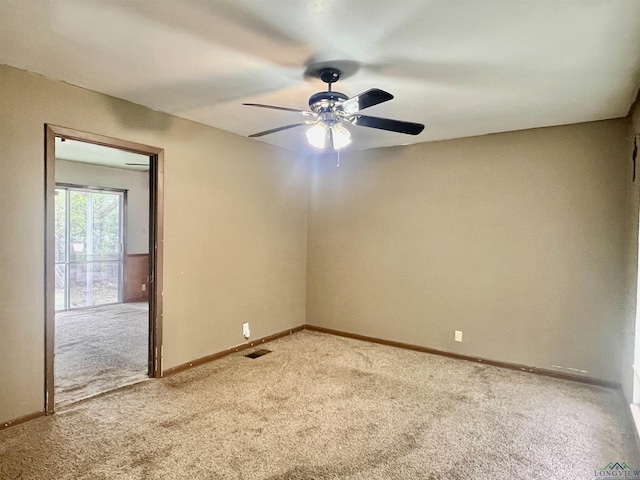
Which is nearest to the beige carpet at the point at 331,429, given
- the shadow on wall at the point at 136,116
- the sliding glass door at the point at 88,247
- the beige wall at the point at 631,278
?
the beige wall at the point at 631,278

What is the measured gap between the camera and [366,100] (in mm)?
2178

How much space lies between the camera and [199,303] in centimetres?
388

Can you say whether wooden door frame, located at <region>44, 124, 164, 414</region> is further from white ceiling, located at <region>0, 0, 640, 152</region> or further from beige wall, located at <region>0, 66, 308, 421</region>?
white ceiling, located at <region>0, 0, 640, 152</region>

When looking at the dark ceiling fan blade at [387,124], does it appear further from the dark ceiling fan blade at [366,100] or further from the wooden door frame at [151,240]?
the wooden door frame at [151,240]

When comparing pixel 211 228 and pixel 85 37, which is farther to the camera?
pixel 211 228

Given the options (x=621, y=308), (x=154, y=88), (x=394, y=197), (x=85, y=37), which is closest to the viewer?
(x=85, y=37)

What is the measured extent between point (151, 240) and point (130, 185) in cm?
436

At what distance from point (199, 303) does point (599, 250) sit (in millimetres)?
3816

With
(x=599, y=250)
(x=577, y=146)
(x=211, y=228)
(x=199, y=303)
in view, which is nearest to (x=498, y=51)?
(x=577, y=146)

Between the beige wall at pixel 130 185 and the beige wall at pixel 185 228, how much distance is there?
151 inches

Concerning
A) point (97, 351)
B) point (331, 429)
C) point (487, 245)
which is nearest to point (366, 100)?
point (331, 429)

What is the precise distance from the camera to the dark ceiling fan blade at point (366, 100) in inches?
80.9

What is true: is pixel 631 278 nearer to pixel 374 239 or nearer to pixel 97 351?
pixel 374 239

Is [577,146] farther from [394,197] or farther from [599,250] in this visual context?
[394,197]
